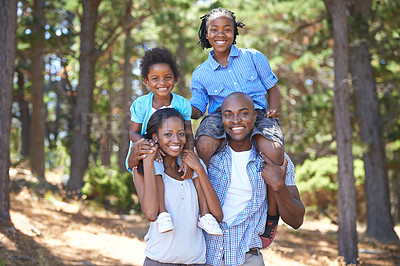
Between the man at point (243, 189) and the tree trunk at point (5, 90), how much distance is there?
5585 mm

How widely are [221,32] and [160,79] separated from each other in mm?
617

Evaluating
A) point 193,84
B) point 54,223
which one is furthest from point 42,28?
point 193,84

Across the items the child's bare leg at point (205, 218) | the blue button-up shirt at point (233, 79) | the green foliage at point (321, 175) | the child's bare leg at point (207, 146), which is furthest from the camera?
the green foliage at point (321, 175)

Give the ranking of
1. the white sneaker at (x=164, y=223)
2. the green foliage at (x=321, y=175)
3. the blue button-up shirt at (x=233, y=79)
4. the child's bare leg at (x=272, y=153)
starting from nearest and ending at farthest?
the white sneaker at (x=164, y=223), the child's bare leg at (x=272, y=153), the blue button-up shirt at (x=233, y=79), the green foliage at (x=321, y=175)

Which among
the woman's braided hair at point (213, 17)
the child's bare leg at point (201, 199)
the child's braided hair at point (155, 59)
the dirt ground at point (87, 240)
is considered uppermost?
the woman's braided hair at point (213, 17)

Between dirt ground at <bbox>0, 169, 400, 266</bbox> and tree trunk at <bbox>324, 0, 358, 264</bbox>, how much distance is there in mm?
440

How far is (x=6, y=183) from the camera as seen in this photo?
7.27m

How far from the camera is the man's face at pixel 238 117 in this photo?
2777 millimetres

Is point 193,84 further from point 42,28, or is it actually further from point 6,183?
point 42,28

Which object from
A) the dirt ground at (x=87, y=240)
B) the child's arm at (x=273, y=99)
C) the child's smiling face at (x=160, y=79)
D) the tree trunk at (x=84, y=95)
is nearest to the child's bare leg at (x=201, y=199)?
the child's smiling face at (x=160, y=79)

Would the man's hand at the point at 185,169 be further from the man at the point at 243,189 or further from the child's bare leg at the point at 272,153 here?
the child's bare leg at the point at 272,153

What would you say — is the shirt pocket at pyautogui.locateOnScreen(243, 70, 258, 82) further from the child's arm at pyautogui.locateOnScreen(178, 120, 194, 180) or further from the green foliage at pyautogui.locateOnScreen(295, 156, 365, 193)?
the green foliage at pyautogui.locateOnScreen(295, 156, 365, 193)

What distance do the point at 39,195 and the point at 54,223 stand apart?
2.60 metres

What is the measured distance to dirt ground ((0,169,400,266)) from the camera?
6926 millimetres
